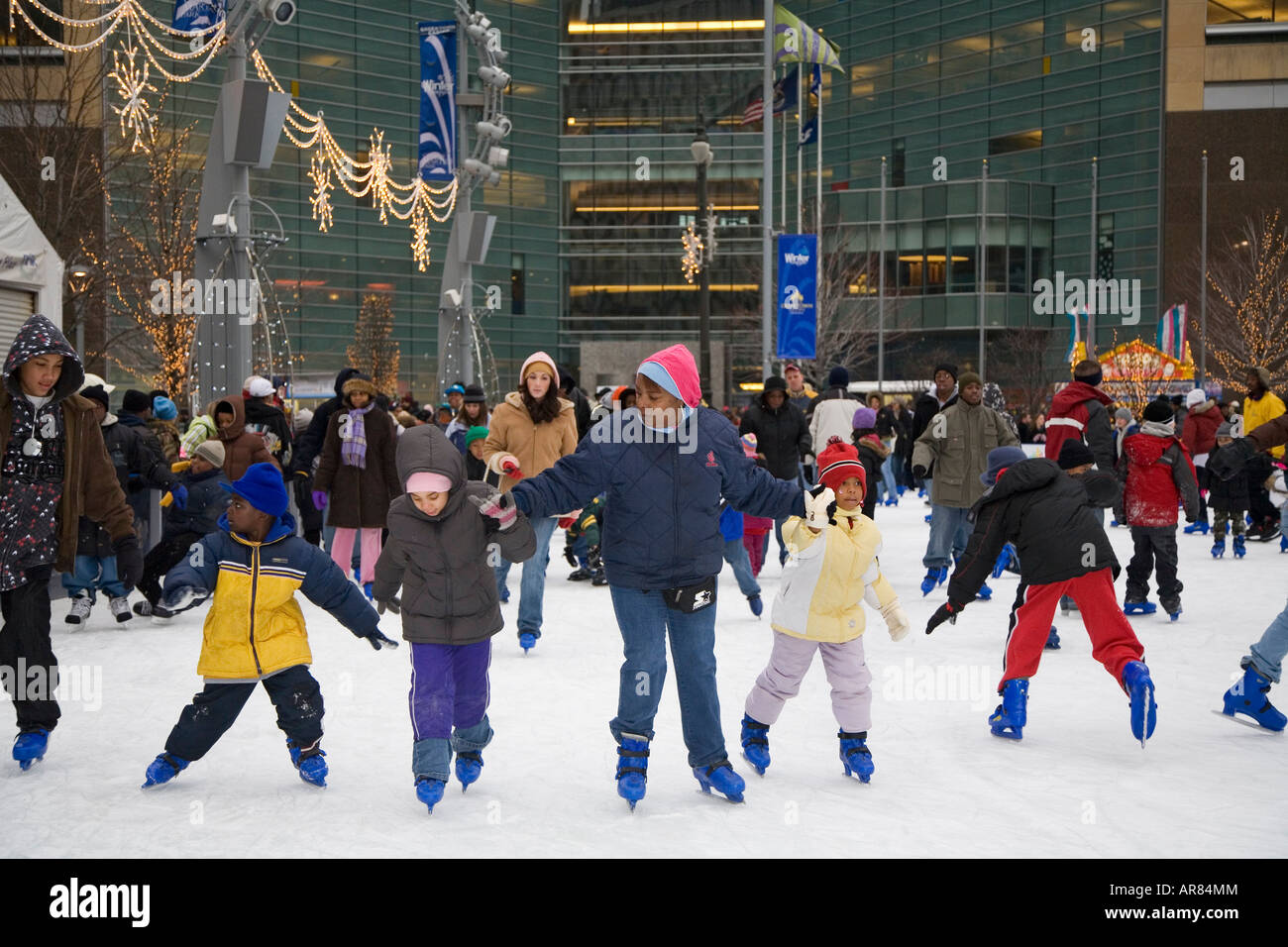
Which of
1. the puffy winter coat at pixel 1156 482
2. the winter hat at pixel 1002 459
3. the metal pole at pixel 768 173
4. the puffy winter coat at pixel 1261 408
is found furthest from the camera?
the metal pole at pixel 768 173

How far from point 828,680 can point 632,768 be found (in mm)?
1015

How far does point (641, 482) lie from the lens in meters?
4.81

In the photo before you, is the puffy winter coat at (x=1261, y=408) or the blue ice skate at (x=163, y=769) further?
the puffy winter coat at (x=1261, y=408)

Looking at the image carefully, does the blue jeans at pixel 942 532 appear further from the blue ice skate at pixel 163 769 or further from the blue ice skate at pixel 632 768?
the blue ice skate at pixel 163 769

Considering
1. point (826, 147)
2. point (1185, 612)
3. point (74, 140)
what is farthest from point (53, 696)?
point (826, 147)

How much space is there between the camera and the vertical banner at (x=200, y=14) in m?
12.2

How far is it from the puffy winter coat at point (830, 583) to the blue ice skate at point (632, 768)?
2.71 feet

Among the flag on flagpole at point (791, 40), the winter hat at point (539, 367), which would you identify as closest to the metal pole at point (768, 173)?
the flag on flagpole at point (791, 40)

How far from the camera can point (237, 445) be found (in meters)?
9.80

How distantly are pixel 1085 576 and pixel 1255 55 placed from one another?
51556 millimetres

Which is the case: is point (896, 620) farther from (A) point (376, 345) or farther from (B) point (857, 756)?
(A) point (376, 345)

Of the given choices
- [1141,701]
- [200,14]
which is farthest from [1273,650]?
[200,14]

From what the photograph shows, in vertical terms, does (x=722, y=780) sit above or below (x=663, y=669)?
below
